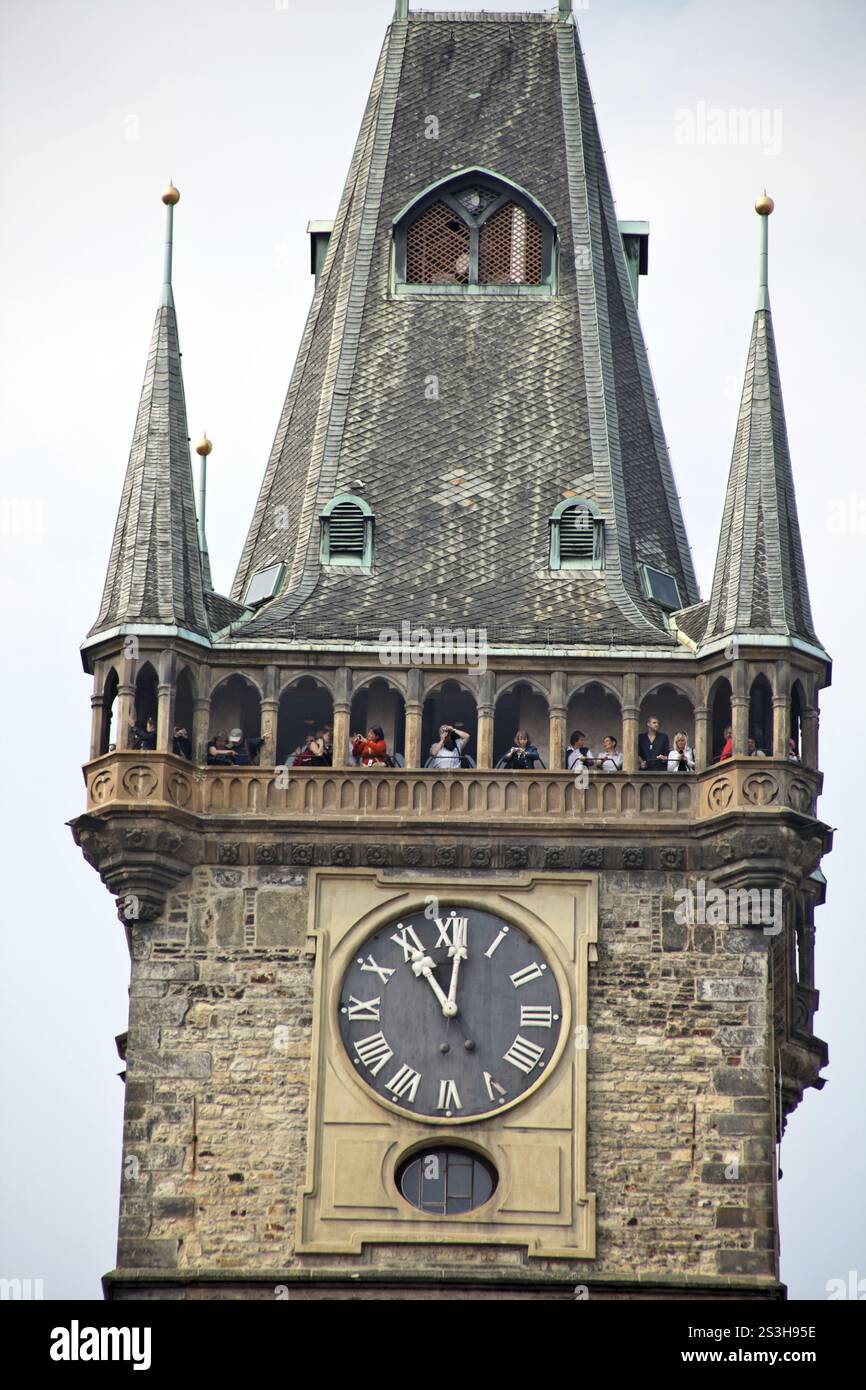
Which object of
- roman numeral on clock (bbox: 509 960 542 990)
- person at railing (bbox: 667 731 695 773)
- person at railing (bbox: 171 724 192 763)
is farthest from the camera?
person at railing (bbox: 667 731 695 773)

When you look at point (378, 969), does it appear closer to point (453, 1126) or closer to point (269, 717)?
point (453, 1126)

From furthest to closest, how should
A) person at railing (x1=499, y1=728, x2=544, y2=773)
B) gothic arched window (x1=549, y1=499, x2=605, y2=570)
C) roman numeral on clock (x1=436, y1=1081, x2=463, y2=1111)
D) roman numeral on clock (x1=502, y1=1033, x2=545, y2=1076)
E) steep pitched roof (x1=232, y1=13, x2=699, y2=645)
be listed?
1. gothic arched window (x1=549, y1=499, x2=605, y2=570)
2. steep pitched roof (x1=232, y1=13, x2=699, y2=645)
3. person at railing (x1=499, y1=728, x2=544, y2=773)
4. roman numeral on clock (x1=502, y1=1033, x2=545, y2=1076)
5. roman numeral on clock (x1=436, y1=1081, x2=463, y2=1111)

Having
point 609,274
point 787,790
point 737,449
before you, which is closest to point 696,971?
point 787,790

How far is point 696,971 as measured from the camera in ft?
182

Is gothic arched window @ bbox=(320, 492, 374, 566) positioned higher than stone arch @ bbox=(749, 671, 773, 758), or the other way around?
gothic arched window @ bbox=(320, 492, 374, 566)

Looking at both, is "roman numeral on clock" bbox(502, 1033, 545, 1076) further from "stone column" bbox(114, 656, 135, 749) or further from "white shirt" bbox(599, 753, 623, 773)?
"stone column" bbox(114, 656, 135, 749)

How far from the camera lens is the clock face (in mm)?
54938

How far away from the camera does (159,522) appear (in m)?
57.6

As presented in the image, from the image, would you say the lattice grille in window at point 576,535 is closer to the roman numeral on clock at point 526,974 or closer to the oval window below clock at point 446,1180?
the roman numeral on clock at point 526,974

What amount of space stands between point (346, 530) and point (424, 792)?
396 centimetres

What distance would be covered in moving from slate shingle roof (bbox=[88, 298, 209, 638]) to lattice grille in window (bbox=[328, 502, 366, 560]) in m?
1.64

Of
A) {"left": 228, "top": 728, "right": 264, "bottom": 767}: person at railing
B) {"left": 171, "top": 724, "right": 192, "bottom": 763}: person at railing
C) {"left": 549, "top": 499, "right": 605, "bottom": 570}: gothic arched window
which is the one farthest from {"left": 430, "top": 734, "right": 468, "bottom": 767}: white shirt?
{"left": 549, "top": 499, "right": 605, "bottom": 570}: gothic arched window
